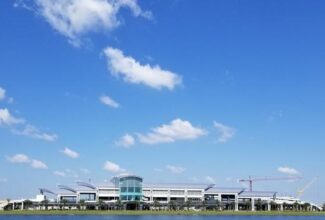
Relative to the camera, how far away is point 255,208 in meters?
168

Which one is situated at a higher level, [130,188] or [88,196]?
[130,188]

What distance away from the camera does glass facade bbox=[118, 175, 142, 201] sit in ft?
541

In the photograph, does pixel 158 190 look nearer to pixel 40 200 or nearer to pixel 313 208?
pixel 40 200

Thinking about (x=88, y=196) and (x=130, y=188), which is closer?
(x=130, y=188)

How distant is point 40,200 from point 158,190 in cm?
3586

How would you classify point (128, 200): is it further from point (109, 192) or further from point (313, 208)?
point (313, 208)

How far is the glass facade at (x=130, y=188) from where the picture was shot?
165 metres

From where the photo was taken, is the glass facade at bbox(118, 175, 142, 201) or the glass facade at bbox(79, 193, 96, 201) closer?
the glass facade at bbox(118, 175, 142, 201)

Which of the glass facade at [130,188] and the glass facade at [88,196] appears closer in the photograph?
the glass facade at [130,188]

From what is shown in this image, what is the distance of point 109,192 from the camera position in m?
170

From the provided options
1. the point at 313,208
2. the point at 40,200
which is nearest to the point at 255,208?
the point at 313,208

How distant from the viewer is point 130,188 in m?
165

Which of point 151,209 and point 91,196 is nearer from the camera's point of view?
point 151,209

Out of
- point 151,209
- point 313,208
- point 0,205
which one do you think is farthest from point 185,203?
point 0,205
